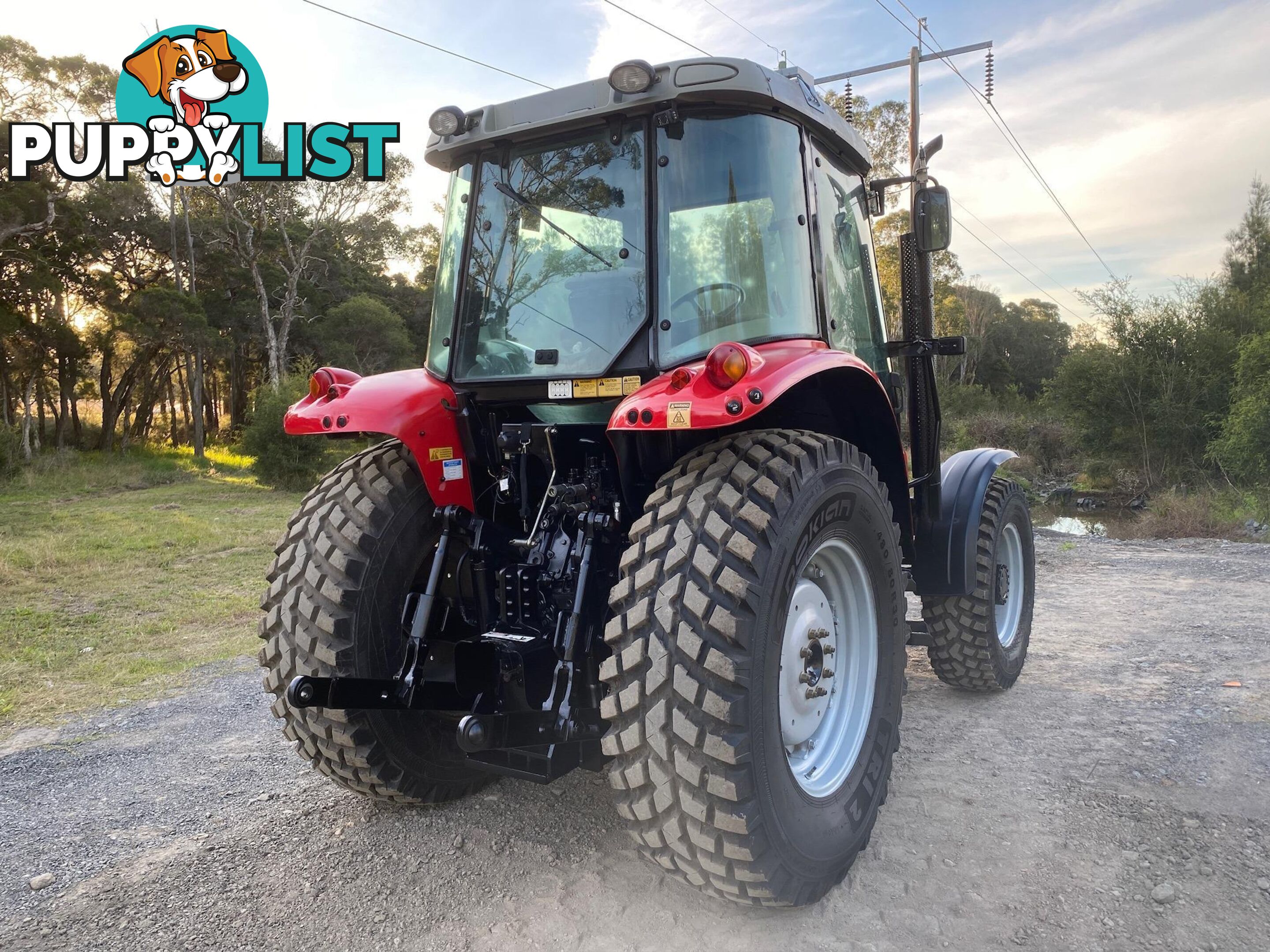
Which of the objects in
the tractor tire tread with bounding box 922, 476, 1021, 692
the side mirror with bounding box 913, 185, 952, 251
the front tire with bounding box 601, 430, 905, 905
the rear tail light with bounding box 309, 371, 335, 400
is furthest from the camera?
the tractor tire tread with bounding box 922, 476, 1021, 692

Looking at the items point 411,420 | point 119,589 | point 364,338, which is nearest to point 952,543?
point 411,420

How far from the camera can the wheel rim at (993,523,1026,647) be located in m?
4.93

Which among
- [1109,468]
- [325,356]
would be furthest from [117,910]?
[325,356]

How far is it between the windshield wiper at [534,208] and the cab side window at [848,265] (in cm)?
95

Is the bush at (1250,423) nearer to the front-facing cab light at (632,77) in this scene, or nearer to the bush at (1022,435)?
the bush at (1022,435)

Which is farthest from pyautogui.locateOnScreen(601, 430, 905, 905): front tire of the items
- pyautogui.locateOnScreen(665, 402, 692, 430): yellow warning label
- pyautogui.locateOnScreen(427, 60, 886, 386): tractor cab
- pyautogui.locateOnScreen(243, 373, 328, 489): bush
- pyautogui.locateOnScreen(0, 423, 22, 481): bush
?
pyautogui.locateOnScreen(0, 423, 22, 481): bush

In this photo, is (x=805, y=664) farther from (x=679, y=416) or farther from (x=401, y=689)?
(x=401, y=689)

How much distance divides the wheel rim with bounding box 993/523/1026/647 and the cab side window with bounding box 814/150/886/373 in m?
1.54

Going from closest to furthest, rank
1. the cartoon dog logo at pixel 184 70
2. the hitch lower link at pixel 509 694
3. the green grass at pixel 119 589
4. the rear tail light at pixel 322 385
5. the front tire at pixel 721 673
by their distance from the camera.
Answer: the front tire at pixel 721 673, the hitch lower link at pixel 509 694, the rear tail light at pixel 322 385, the green grass at pixel 119 589, the cartoon dog logo at pixel 184 70

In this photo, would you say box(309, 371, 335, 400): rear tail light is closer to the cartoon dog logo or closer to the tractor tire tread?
the tractor tire tread

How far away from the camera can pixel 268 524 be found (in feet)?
42.4

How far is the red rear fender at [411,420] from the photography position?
10.1 ft

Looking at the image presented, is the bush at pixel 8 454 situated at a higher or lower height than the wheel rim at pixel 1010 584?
higher

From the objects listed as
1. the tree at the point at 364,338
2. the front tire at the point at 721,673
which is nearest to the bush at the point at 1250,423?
the front tire at the point at 721,673
